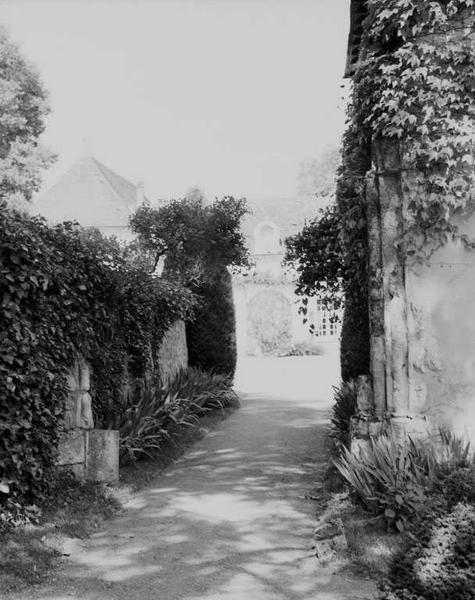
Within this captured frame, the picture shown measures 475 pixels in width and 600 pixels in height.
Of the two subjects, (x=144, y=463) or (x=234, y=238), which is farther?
(x=234, y=238)

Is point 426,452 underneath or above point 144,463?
above

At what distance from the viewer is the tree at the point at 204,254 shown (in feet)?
49.6

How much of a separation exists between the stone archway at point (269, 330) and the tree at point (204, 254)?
14738 millimetres

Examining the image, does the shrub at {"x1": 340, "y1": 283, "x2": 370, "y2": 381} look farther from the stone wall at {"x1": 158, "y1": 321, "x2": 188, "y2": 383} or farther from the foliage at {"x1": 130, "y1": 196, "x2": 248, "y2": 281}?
the foliage at {"x1": 130, "y1": 196, "x2": 248, "y2": 281}

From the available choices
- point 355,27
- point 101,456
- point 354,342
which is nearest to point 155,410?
point 101,456

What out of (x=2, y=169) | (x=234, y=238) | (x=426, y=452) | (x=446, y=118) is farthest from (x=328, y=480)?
(x=2, y=169)

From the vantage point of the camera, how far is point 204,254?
1521cm

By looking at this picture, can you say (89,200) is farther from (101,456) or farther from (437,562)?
(437,562)

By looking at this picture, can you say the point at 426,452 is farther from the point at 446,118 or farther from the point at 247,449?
the point at 247,449

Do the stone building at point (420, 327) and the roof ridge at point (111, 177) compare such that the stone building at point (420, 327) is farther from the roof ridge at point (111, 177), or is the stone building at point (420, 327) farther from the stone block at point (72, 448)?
the roof ridge at point (111, 177)

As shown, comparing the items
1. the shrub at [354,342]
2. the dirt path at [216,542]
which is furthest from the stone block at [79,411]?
the shrub at [354,342]

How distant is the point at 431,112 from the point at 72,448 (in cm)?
510

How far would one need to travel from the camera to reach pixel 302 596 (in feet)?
14.3

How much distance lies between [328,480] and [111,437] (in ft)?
8.31
